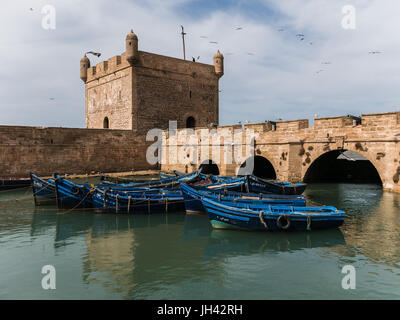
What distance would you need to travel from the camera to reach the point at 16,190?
742 inches

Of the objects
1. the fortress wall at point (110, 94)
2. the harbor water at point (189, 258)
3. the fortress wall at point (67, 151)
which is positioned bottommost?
the harbor water at point (189, 258)

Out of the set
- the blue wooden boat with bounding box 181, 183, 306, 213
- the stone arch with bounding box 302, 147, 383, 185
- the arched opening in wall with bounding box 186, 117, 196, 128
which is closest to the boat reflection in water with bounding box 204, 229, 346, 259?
the blue wooden boat with bounding box 181, 183, 306, 213

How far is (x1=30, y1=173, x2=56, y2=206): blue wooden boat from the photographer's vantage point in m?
14.1

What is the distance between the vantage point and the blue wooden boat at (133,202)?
12.9 metres

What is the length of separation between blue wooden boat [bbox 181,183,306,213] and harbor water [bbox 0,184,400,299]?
2.17 feet

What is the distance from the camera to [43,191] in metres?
14.3

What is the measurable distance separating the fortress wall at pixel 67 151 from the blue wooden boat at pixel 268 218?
1702 cm

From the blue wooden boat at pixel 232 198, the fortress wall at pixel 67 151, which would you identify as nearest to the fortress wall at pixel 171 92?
the fortress wall at pixel 67 151

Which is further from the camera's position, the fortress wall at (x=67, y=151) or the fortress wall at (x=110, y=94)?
the fortress wall at (x=110, y=94)

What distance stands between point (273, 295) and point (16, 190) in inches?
697

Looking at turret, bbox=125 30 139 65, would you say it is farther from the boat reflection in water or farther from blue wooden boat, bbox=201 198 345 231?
the boat reflection in water

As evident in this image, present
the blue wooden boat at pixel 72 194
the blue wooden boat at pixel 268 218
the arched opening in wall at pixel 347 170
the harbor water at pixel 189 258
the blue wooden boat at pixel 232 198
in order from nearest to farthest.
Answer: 1. the harbor water at pixel 189 258
2. the blue wooden boat at pixel 268 218
3. the blue wooden boat at pixel 232 198
4. the blue wooden boat at pixel 72 194
5. the arched opening in wall at pixel 347 170

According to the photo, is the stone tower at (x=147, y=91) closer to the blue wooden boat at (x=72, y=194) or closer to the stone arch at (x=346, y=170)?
the stone arch at (x=346, y=170)

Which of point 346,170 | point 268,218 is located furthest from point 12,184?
point 346,170
